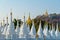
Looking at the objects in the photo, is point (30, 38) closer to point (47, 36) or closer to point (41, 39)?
point (41, 39)

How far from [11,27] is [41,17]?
124 feet

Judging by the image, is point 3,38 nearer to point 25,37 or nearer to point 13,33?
point 13,33

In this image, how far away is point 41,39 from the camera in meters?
22.3

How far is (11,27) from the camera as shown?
18375 millimetres

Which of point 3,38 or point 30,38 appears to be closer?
point 3,38

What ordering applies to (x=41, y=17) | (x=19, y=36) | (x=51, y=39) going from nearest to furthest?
1. (x=19, y=36)
2. (x=51, y=39)
3. (x=41, y=17)

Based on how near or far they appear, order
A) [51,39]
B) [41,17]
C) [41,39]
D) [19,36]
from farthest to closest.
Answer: [41,17] < [51,39] < [41,39] < [19,36]

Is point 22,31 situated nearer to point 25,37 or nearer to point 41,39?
point 25,37

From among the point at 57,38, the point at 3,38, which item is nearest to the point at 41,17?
the point at 57,38

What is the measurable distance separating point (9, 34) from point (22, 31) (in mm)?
2804

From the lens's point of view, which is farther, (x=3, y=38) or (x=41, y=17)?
(x=41, y=17)

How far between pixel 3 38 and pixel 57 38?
9.63m

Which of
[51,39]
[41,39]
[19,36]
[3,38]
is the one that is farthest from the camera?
[51,39]

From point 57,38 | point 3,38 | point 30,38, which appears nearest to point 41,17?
point 57,38
